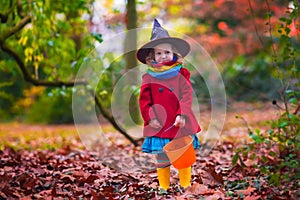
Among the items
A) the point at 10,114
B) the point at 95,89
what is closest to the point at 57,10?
the point at 95,89

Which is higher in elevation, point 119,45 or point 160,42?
point 119,45

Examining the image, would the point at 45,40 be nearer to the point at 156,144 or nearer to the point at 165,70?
the point at 165,70

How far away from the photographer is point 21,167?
13.0 feet

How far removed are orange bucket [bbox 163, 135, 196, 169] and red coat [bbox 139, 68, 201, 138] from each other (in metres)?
0.06

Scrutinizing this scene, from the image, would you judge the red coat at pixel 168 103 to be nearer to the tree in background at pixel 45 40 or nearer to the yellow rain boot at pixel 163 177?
the yellow rain boot at pixel 163 177

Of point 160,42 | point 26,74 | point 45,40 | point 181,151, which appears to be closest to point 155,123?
point 181,151

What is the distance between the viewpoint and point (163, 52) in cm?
316

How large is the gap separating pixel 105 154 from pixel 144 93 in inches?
89.7

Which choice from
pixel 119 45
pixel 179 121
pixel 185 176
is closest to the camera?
pixel 179 121

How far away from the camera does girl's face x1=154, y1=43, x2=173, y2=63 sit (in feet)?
10.3

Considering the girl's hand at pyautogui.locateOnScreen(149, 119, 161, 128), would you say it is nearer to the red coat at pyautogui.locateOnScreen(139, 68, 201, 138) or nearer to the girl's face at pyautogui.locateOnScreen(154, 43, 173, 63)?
the red coat at pyautogui.locateOnScreen(139, 68, 201, 138)

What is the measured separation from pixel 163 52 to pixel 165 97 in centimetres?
33

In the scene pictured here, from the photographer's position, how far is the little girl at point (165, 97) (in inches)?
123

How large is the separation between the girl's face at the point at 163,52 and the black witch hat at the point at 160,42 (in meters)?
0.03
